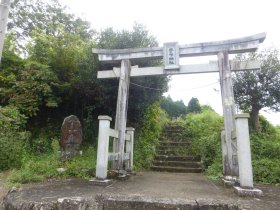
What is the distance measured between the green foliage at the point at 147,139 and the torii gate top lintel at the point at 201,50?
396 centimetres

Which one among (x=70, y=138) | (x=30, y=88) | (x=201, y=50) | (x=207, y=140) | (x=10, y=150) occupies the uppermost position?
(x=201, y=50)

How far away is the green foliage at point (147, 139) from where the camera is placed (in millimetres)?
8164

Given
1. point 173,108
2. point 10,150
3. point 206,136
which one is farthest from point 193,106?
point 10,150

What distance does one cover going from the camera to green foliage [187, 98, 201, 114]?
17253mm

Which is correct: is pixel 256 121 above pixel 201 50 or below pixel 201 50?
below

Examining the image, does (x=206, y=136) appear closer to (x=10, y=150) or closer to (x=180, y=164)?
(x=180, y=164)

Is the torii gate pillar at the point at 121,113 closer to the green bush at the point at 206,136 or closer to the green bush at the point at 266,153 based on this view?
the green bush at the point at 206,136

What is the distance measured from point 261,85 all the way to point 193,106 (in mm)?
9678

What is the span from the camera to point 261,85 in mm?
7969

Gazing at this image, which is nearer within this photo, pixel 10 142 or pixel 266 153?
pixel 10 142

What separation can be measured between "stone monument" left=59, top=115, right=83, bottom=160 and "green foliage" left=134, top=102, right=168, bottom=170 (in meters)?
2.26

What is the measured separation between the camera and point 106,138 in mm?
4973

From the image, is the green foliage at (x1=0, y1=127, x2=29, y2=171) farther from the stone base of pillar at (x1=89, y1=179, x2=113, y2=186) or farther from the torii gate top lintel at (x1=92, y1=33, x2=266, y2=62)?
the torii gate top lintel at (x1=92, y1=33, x2=266, y2=62)

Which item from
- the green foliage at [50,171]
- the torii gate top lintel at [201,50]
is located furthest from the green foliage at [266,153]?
the green foliage at [50,171]
